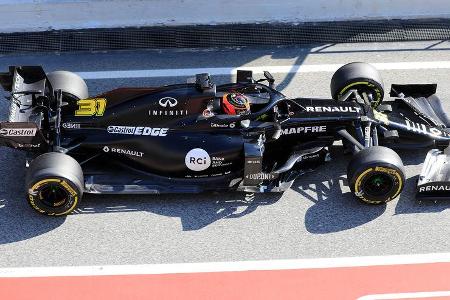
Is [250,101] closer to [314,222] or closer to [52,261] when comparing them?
[314,222]

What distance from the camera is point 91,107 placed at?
8.23 meters

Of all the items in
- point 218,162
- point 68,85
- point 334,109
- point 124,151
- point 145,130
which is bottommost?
point 218,162

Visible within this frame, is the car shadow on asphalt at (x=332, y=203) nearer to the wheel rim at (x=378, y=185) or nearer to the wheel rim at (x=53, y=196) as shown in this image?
the wheel rim at (x=378, y=185)

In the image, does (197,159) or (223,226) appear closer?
(223,226)

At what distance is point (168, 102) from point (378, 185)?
8.25 ft

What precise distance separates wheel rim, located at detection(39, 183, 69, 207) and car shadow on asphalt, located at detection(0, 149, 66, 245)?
270 millimetres

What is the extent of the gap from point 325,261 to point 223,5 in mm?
4999

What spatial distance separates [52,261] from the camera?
7559mm

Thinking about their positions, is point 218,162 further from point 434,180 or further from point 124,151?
point 434,180

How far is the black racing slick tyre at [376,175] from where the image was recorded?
7.81m

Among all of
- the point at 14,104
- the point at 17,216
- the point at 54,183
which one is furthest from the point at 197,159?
the point at 14,104

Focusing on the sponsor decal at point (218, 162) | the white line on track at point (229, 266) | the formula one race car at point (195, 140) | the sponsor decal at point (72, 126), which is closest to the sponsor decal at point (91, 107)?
the formula one race car at point (195, 140)

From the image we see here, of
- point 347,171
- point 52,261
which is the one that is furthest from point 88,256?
point 347,171

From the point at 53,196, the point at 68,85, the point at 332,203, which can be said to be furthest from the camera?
the point at 68,85
